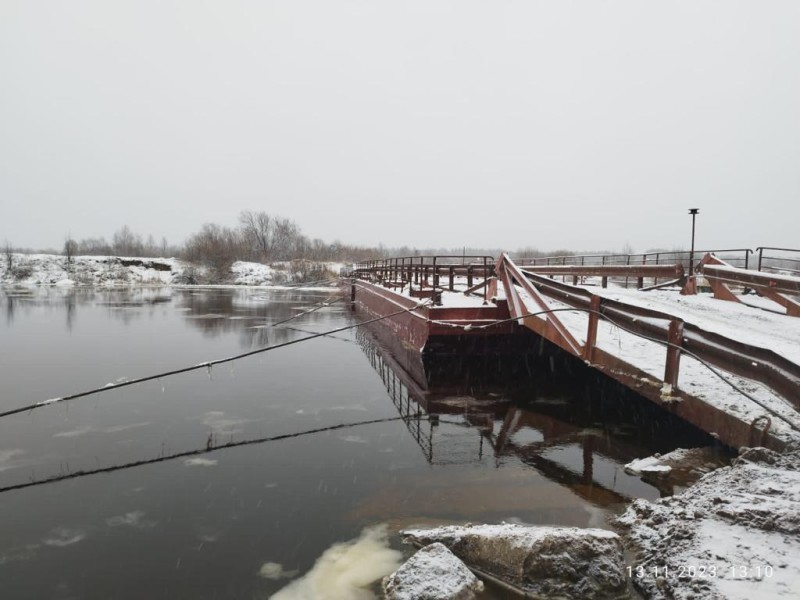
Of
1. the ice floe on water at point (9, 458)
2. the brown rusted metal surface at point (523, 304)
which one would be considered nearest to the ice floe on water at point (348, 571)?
the brown rusted metal surface at point (523, 304)

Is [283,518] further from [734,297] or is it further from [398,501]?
[734,297]

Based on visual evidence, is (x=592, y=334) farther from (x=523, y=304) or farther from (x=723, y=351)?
(x=523, y=304)

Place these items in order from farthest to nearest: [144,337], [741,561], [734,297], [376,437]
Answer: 1. [144,337]
2. [734,297]
3. [376,437]
4. [741,561]

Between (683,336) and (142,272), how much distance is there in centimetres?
6647

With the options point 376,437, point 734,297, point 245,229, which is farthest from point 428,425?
point 245,229

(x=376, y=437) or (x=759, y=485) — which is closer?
(x=759, y=485)

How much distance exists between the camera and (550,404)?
29.2 ft

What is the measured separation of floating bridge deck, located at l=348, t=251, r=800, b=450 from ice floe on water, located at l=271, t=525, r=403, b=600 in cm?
324

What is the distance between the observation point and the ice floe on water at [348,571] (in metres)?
3.77

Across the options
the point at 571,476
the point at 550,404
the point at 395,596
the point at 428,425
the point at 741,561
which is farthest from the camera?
the point at 550,404

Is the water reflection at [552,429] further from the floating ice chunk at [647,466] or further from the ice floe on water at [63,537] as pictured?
the ice floe on water at [63,537]

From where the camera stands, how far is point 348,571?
4031mm

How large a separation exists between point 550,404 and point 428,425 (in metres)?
2.50

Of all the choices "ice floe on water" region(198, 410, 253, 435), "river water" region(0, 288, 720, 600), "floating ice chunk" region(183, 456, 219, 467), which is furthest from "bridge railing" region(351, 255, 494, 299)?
"floating ice chunk" region(183, 456, 219, 467)
